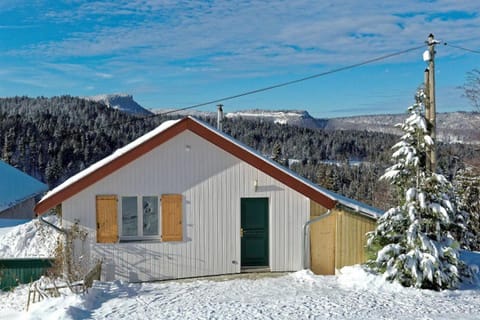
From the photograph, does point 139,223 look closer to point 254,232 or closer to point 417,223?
point 254,232

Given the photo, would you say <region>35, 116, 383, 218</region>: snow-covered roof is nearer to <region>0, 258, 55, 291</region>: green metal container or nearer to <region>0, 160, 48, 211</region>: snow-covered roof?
<region>0, 258, 55, 291</region>: green metal container

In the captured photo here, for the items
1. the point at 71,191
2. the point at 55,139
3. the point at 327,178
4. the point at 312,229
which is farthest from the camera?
the point at 55,139

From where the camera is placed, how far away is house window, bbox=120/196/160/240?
11.1 m

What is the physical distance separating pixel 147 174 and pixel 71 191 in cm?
187

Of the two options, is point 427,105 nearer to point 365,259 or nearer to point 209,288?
point 365,259

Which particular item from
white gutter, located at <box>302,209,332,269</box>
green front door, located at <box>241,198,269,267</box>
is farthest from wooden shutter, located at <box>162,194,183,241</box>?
white gutter, located at <box>302,209,332,269</box>

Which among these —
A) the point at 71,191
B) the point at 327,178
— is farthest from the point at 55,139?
the point at 71,191

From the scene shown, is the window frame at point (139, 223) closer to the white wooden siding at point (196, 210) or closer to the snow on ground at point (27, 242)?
the white wooden siding at point (196, 210)

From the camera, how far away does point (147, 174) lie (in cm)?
1108

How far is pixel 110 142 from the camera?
8575cm

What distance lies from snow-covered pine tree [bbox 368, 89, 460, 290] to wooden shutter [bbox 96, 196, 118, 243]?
6264 millimetres

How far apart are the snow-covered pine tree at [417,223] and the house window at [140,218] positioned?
5.34 meters

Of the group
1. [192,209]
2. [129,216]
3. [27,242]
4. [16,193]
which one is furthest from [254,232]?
[16,193]

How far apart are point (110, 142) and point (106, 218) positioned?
78259 millimetres
